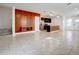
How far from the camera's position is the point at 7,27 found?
43.0 feet

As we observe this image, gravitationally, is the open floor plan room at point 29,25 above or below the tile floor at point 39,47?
above

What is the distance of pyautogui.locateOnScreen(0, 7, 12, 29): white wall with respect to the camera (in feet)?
41.1

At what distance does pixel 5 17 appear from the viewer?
508 inches

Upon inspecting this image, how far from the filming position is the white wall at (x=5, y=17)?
12.5 metres

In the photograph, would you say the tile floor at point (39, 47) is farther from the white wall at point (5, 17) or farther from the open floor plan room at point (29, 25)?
the white wall at point (5, 17)

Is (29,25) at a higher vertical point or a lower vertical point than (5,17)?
lower

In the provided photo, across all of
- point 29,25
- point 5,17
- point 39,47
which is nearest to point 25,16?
point 29,25

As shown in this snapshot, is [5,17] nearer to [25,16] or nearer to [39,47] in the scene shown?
[25,16]

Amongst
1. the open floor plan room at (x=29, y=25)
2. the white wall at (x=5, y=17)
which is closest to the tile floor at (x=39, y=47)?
the open floor plan room at (x=29, y=25)

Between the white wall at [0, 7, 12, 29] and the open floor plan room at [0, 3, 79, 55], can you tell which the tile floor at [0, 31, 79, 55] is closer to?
the open floor plan room at [0, 3, 79, 55]

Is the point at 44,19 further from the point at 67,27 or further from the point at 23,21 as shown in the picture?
the point at 23,21

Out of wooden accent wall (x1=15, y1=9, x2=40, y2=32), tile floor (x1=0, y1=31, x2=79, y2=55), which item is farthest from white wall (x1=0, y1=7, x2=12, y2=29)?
tile floor (x1=0, y1=31, x2=79, y2=55)

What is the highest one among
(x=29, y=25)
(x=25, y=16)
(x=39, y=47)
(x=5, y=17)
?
(x=25, y=16)
